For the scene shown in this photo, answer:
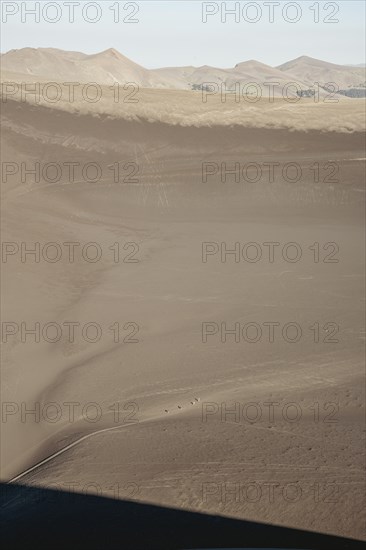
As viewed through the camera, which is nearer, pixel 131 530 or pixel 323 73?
pixel 131 530

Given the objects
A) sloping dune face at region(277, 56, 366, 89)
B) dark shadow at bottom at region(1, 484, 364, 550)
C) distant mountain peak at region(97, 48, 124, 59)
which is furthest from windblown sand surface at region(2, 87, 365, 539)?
sloping dune face at region(277, 56, 366, 89)

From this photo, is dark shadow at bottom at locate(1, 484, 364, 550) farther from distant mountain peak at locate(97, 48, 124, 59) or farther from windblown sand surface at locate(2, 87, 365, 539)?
distant mountain peak at locate(97, 48, 124, 59)

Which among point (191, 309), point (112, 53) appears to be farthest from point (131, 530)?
point (112, 53)

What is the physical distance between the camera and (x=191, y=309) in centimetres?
1002

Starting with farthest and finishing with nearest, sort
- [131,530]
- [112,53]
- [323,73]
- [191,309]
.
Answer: [323,73], [112,53], [191,309], [131,530]

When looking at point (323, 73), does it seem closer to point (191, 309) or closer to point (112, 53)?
point (112, 53)

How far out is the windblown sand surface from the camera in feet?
18.0

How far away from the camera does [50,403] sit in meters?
7.50

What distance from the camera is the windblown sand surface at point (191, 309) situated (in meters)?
5.50

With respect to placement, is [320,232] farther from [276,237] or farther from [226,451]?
[226,451]

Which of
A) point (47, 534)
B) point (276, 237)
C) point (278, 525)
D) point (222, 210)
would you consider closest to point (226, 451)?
point (278, 525)

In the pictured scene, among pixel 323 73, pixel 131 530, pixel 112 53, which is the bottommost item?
pixel 131 530

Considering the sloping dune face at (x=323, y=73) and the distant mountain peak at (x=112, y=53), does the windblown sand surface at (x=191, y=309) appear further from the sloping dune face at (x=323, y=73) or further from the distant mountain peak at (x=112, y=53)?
the sloping dune face at (x=323, y=73)

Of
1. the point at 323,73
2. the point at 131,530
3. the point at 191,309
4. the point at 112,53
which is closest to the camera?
the point at 131,530
